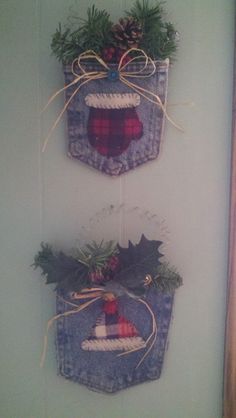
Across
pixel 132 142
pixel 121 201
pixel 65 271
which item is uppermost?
pixel 132 142

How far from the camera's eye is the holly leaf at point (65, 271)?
613mm

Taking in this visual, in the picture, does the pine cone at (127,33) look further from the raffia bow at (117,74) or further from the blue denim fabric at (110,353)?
the blue denim fabric at (110,353)

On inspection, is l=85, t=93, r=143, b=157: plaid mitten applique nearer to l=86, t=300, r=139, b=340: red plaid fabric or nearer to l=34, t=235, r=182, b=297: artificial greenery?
l=34, t=235, r=182, b=297: artificial greenery

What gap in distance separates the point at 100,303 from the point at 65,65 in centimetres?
45

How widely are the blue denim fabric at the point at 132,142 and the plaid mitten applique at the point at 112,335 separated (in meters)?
0.28

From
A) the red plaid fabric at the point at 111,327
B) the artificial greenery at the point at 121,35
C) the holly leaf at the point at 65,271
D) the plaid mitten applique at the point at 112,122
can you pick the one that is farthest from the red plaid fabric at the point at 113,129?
the red plaid fabric at the point at 111,327

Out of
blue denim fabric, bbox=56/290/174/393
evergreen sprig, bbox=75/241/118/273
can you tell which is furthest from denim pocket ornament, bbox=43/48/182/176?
blue denim fabric, bbox=56/290/174/393

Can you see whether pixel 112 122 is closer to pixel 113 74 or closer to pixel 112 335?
pixel 113 74

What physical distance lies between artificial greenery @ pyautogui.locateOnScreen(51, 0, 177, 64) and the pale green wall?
42 millimetres

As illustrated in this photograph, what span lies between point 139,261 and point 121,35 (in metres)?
0.39

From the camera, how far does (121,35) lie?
0.58 metres

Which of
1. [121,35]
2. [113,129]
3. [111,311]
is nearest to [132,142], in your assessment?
[113,129]

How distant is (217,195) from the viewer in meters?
0.66

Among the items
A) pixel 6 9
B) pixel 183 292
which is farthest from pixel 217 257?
pixel 6 9
